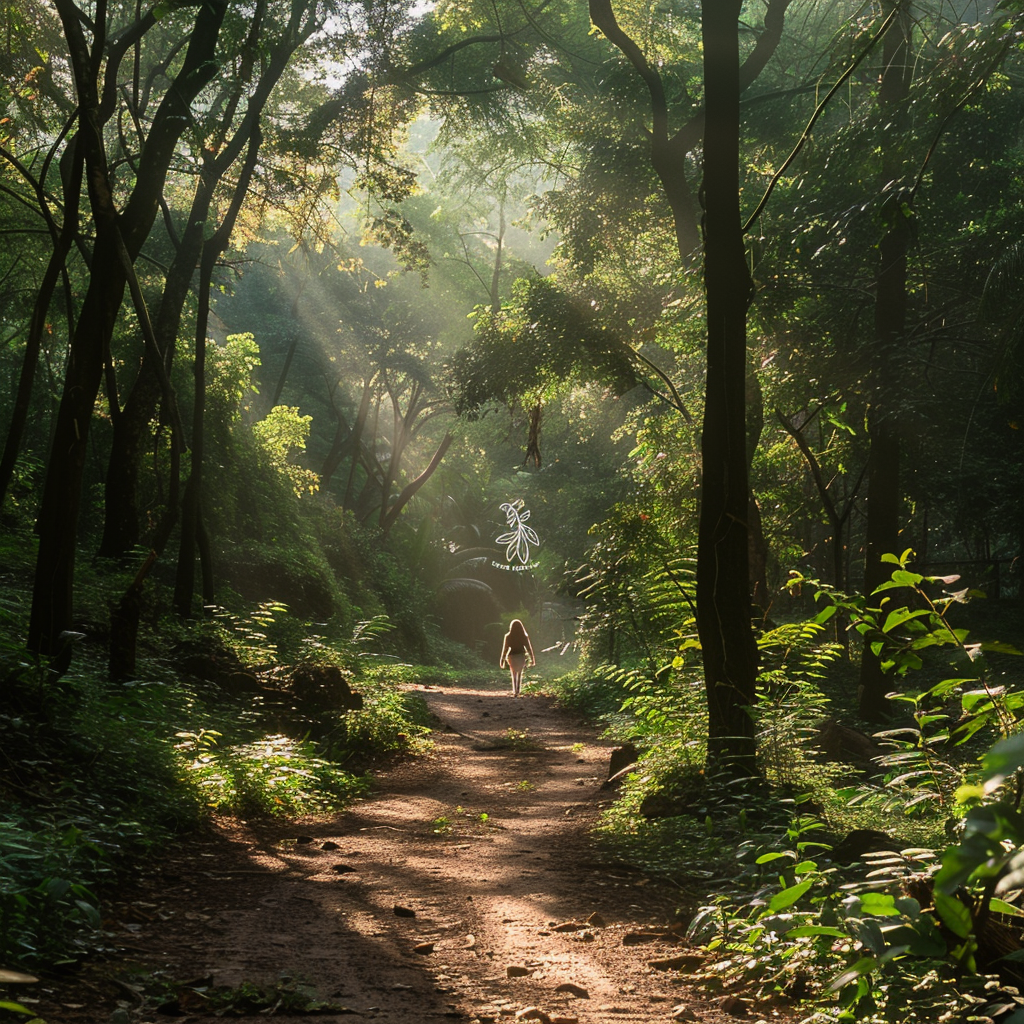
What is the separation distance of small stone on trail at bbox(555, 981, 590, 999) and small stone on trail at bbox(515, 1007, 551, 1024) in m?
0.26

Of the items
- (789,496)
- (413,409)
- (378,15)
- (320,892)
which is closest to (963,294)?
(789,496)

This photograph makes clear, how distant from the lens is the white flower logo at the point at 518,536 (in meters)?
36.8

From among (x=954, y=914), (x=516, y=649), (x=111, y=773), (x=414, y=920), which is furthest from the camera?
(x=516, y=649)

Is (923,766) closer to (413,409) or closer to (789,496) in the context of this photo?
(789,496)

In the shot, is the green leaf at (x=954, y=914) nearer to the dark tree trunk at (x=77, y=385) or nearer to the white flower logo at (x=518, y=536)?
the dark tree trunk at (x=77, y=385)

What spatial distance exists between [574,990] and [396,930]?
1209mm

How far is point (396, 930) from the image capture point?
4.51 m

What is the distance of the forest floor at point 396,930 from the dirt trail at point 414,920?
13 mm

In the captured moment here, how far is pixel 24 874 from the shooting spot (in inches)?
145

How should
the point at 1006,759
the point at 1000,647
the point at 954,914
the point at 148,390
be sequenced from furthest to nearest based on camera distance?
the point at 148,390 < the point at 1000,647 < the point at 954,914 < the point at 1006,759

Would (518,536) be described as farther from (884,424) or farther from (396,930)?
(396,930)

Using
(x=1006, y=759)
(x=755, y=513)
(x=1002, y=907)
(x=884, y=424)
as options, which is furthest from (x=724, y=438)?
(x=884, y=424)

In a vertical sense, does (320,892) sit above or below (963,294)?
below

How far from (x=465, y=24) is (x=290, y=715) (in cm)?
1257
